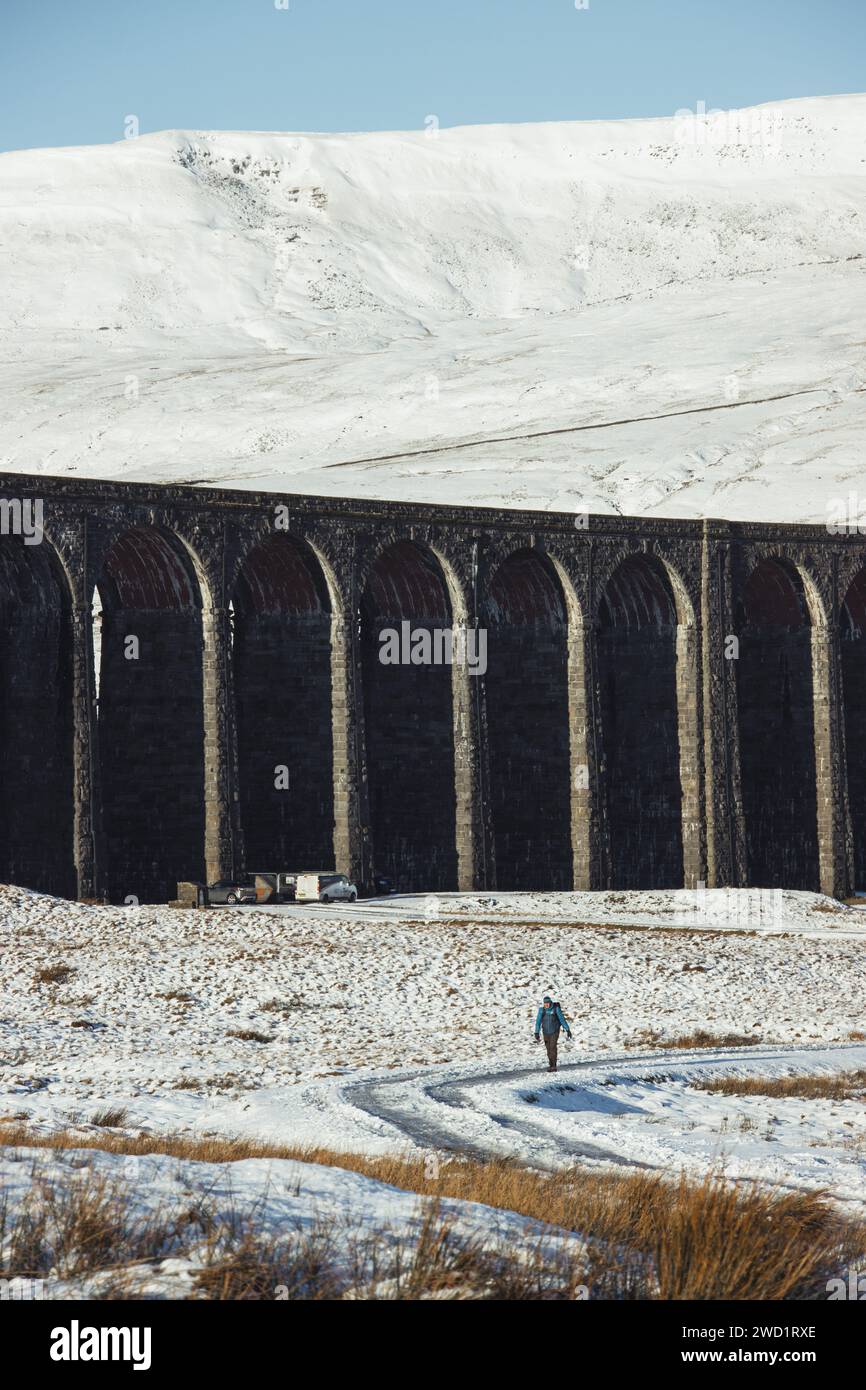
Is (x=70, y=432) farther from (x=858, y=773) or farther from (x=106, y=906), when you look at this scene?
(x=106, y=906)

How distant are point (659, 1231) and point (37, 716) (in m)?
33.3

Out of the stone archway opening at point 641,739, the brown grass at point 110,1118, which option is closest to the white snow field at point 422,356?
the stone archway opening at point 641,739

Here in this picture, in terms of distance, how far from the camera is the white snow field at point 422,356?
308 feet

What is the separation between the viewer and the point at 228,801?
42500mm

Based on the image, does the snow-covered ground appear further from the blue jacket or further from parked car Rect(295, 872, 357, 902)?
parked car Rect(295, 872, 357, 902)

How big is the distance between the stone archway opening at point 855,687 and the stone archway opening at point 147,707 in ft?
77.3

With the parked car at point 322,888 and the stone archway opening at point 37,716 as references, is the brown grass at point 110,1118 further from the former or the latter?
the parked car at point 322,888

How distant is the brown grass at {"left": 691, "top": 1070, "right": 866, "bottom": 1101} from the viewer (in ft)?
68.2

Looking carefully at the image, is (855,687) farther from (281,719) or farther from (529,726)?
(281,719)

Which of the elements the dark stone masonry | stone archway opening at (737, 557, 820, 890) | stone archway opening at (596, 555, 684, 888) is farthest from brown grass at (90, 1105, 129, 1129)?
stone archway opening at (737, 557, 820, 890)

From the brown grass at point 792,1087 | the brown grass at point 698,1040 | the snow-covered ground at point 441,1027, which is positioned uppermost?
the snow-covered ground at point 441,1027

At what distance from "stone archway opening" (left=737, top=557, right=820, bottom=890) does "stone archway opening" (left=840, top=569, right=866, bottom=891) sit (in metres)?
2.37
